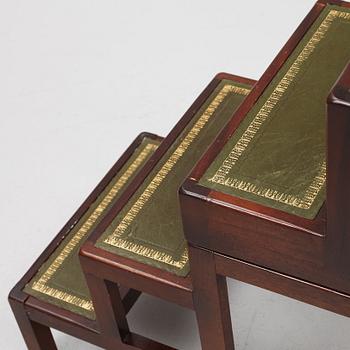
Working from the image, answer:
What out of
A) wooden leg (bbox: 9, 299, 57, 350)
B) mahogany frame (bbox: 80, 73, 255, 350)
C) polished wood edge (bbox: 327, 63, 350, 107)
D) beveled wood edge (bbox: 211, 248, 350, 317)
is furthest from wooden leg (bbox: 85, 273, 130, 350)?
polished wood edge (bbox: 327, 63, 350, 107)

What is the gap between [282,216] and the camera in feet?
4.21

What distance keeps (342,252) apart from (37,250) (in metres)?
0.93

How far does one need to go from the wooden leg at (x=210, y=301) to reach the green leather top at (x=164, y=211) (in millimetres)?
68

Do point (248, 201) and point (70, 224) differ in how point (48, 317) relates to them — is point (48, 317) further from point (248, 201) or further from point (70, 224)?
point (248, 201)

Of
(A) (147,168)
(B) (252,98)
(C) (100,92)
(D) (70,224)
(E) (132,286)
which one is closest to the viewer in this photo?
(B) (252,98)

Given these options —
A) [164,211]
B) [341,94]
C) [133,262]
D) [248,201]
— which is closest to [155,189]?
[164,211]

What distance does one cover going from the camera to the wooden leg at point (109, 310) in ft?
5.22

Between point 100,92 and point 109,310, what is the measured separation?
2.79 feet

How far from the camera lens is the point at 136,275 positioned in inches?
60.2

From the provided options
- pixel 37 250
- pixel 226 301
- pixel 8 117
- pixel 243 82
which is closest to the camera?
pixel 226 301

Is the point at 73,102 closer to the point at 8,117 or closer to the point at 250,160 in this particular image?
the point at 8,117

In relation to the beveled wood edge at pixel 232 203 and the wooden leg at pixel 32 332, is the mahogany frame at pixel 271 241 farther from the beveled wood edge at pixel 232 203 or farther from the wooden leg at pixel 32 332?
the wooden leg at pixel 32 332

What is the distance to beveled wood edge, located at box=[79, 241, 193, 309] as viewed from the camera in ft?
4.94

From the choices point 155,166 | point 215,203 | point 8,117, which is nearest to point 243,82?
point 155,166
